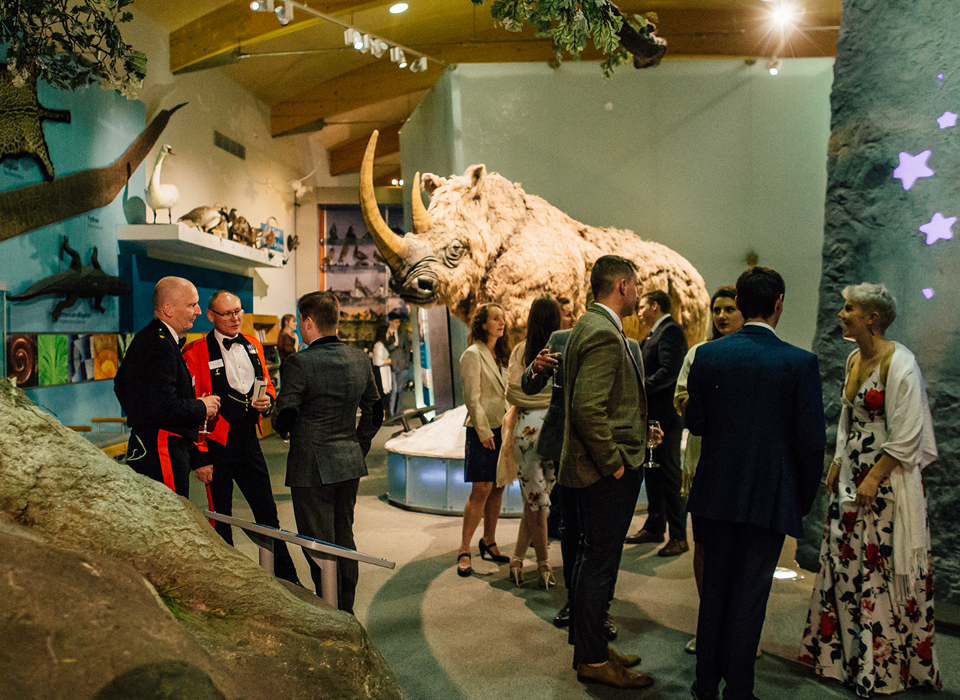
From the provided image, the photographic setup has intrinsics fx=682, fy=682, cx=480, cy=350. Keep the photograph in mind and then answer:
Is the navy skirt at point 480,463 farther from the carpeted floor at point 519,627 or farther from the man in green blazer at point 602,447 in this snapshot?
the man in green blazer at point 602,447

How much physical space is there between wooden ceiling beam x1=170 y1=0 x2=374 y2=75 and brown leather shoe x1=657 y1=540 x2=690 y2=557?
6.37m

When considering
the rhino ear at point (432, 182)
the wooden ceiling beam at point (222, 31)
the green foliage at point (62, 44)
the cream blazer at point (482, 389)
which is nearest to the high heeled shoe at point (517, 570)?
the cream blazer at point (482, 389)

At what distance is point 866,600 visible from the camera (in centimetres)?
257

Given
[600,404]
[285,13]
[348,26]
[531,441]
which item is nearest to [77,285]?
[285,13]

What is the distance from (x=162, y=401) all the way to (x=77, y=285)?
3793 mm

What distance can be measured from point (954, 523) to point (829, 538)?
894 millimetres

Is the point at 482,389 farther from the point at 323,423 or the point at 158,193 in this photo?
the point at 158,193

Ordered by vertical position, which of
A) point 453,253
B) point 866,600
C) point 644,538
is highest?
point 453,253

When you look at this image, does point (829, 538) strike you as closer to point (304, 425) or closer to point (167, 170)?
point (304, 425)

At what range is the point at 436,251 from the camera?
15.4ft

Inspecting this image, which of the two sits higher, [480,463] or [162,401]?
[162,401]

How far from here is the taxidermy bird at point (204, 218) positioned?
730 centimetres

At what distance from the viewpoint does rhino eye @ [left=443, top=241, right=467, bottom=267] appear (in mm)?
4734

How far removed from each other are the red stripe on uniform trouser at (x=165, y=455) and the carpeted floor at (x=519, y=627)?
1.49 feet
